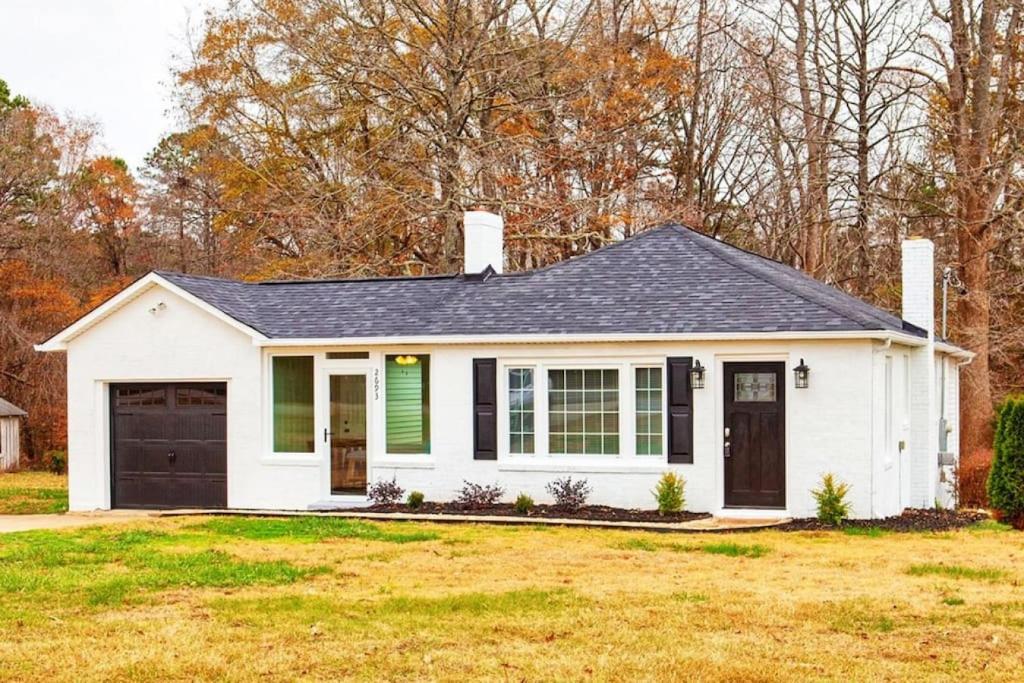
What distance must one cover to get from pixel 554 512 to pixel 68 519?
7205 millimetres

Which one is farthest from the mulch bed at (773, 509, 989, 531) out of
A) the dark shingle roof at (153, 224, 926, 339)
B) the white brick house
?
the dark shingle roof at (153, 224, 926, 339)

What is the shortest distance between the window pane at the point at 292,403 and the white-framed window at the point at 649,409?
5132mm

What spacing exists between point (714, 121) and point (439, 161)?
914cm

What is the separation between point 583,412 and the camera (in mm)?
17875

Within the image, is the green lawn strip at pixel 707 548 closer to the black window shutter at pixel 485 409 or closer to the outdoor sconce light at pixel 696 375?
the outdoor sconce light at pixel 696 375

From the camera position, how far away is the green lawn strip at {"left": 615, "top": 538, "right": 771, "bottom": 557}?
44.8ft

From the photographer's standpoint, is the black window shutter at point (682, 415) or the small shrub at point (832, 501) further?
the black window shutter at point (682, 415)

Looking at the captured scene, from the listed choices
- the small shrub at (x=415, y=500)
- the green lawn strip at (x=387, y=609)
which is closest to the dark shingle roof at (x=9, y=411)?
the small shrub at (x=415, y=500)

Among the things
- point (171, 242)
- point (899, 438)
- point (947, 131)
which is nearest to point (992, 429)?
point (947, 131)

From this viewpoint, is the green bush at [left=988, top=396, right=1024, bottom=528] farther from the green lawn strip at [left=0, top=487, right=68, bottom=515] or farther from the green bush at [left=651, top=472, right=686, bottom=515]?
the green lawn strip at [left=0, top=487, right=68, bottom=515]

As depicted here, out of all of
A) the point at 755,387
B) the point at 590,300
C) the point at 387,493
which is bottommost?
the point at 387,493

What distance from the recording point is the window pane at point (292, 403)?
19172mm

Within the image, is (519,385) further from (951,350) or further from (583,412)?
(951,350)

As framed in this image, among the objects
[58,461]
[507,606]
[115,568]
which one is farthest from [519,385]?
[58,461]
